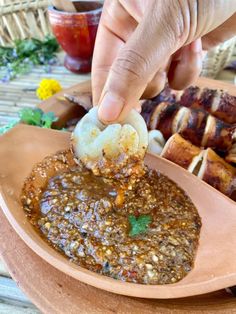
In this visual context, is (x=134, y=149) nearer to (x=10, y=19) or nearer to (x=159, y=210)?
(x=159, y=210)

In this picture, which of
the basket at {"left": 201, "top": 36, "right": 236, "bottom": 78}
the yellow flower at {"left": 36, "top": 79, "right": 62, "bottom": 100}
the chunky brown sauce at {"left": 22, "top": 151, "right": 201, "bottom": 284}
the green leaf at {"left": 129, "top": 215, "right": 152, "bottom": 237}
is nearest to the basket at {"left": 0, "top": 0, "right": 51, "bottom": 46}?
the yellow flower at {"left": 36, "top": 79, "right": 62, "bottom": 100}

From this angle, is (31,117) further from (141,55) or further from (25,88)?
(141,55)

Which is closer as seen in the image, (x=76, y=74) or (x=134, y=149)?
(x=134, y=149)

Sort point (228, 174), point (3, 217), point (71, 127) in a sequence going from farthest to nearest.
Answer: point (71, 127)
point (228, 174)
point (3, 217)

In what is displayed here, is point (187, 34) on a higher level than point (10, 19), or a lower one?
higher

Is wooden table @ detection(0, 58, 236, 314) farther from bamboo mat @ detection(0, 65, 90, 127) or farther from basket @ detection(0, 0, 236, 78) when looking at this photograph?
basket @ detection(0, 0, 236, 78)

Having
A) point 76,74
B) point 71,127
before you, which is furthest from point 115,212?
point 76,74

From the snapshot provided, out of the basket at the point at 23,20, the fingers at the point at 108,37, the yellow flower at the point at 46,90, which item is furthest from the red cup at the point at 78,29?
the fingers at the point at 108,37

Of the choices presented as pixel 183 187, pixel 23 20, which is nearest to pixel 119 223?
pixel 183 187
